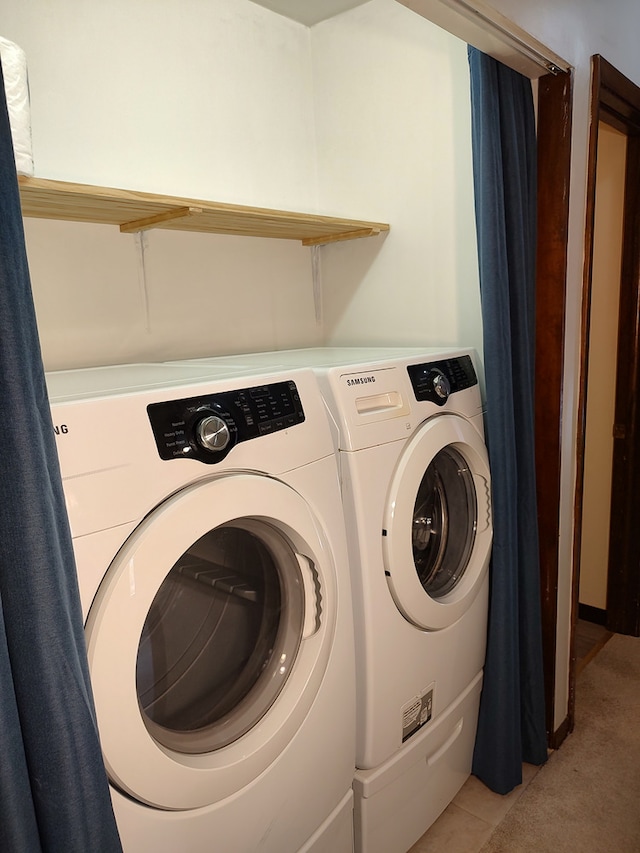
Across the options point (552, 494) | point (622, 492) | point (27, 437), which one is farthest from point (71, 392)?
point (622, 492)

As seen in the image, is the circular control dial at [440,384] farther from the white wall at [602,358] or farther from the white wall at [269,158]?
the white wall at [602,358]

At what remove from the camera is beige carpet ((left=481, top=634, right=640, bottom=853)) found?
1.72 m

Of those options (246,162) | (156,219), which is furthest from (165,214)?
(246,162)

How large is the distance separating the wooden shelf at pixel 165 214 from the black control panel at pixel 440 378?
556 mm

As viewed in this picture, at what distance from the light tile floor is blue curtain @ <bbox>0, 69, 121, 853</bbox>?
1.22m

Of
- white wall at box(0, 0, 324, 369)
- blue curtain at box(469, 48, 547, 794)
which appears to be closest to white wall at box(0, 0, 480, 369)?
white wall at box(0, 0, 324, 369)

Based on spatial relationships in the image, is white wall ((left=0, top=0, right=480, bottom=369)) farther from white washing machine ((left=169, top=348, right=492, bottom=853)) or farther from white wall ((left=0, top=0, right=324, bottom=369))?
white washing machine ((left=169, top=348, right=492, bottom=853))

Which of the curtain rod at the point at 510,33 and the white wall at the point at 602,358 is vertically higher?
the curtain rod at the point at 510,33

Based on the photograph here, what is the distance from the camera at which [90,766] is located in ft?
2.73

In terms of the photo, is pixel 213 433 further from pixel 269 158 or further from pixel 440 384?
pixel 269 158

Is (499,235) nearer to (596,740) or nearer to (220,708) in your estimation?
(220,708)

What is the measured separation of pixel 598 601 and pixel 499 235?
187cm

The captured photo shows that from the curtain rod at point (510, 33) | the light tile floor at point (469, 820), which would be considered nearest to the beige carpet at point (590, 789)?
the light tile floor at point (469, 820)

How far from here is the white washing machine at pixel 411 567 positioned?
142 cm
